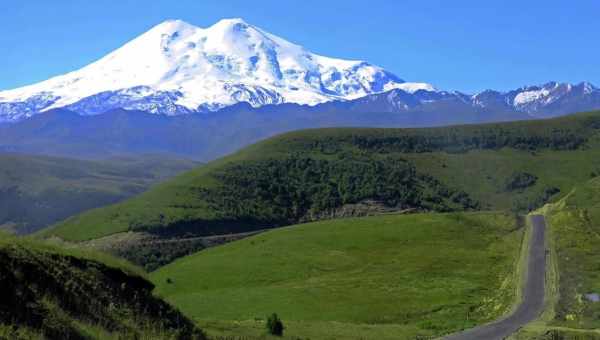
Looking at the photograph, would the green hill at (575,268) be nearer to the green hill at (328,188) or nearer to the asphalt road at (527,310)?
the asphalt road at (527,310)

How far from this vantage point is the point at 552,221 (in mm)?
99812

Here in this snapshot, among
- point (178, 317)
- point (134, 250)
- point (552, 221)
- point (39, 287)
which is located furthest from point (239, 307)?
point (134, 250)

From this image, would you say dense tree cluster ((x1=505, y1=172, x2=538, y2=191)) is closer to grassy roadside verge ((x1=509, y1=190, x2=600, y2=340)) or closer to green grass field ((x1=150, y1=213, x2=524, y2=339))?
grassy roadside verge ((x1=509, y1=190, x2=600, y2=340))

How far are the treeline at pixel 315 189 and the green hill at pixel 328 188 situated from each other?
24cm

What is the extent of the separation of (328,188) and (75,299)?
151625 millimetres

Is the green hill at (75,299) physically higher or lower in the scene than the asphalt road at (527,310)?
higher

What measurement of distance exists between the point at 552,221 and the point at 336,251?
3167cm

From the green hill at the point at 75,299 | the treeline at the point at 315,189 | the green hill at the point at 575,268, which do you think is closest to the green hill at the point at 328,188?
the treeline at the point at 315,189

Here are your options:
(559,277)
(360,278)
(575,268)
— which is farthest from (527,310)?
(360,278)

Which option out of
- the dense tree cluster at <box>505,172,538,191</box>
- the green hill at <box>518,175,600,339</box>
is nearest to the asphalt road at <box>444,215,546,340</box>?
the green hill at <box>518,175,600,339</box>

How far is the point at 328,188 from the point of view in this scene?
555 feet

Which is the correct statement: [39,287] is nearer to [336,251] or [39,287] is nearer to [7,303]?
[7,303]

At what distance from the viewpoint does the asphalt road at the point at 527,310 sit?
37.6 m

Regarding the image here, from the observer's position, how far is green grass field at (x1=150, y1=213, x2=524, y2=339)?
47219mm
